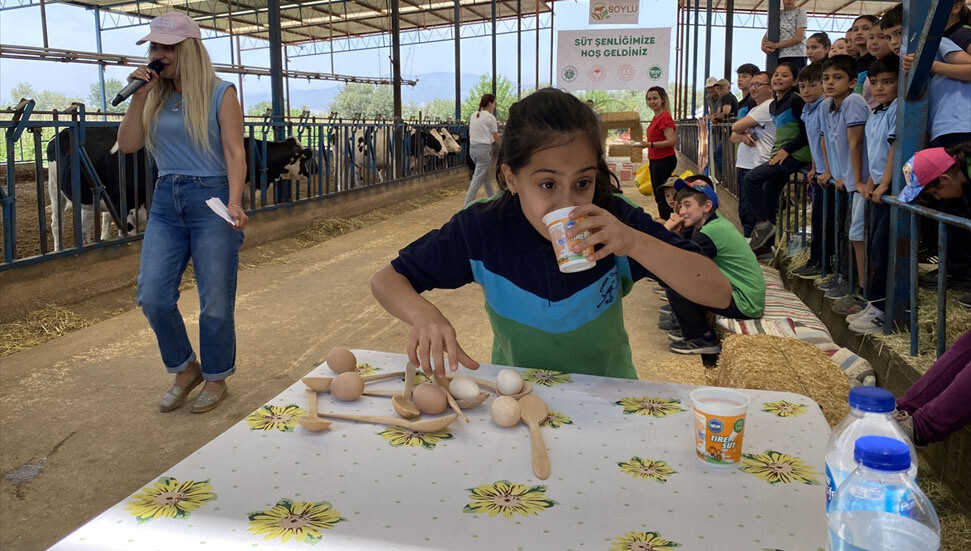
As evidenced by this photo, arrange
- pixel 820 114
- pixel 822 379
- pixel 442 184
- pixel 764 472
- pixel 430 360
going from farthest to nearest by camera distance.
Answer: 1. pixel 442 184
2. pixel 820 114
3. pixel 822 379
4. pixel 430 360
5. pixel 764 472

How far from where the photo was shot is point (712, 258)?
4.16m

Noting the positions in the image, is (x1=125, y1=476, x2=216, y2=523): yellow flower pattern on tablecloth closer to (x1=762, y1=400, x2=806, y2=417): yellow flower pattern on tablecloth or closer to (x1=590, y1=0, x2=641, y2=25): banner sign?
(x1=762, y1=400, x2=806, y2=417): yellow flower pattern on tablecloth

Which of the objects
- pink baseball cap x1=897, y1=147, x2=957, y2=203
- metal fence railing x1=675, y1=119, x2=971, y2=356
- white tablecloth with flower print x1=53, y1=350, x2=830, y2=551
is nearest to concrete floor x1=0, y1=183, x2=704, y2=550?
metal fence railing x1=675, y1=119, x2=971, y2=356

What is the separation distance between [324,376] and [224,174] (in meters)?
2.06

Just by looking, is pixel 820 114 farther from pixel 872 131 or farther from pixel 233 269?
pixel 233 269

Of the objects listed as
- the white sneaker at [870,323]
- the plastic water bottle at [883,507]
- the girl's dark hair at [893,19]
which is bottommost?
the white sneaker at [870,323]

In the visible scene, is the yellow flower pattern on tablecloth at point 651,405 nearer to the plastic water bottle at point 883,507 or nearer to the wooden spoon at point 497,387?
the wooden spoon at point 497,387

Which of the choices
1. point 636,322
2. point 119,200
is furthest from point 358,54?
point 636,322

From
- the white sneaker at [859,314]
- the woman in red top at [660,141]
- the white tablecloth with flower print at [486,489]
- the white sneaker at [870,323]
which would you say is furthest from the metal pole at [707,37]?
the white tablecloth with flower print at [486,489]

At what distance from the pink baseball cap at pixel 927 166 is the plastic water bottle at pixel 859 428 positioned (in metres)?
2.69

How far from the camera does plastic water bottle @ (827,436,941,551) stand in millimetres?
841

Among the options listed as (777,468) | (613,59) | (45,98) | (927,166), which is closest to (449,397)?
(777,468)

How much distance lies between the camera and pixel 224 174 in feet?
11.5

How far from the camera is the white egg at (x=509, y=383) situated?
1.56 m
